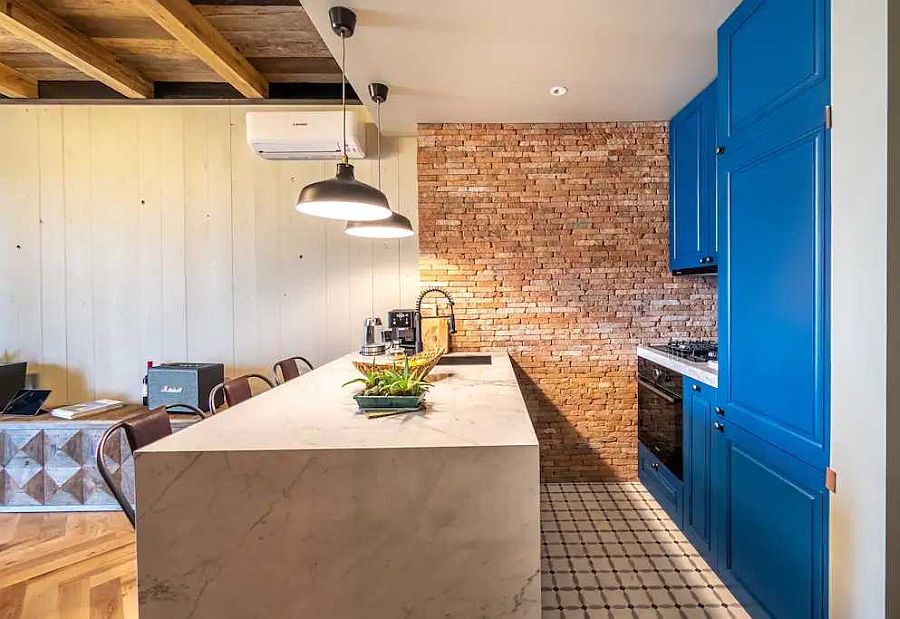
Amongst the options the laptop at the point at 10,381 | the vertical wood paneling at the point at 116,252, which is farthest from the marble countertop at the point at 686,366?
the laptop at the point at 10,381

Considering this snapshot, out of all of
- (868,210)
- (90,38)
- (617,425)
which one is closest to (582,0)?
(868,210)

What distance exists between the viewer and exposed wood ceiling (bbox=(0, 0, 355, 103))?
2.25 metres

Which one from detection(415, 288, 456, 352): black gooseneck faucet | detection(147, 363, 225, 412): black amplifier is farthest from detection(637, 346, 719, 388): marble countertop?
detection(147, 363, 225, 412): black amplifier

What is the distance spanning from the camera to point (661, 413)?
104 inches

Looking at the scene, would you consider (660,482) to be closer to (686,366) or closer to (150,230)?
(686,366)

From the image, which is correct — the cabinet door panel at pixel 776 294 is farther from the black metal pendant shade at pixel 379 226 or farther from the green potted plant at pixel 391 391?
the black metal pendant shade at pixel 379 226

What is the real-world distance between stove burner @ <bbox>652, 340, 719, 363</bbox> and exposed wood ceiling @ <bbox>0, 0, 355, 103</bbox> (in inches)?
106

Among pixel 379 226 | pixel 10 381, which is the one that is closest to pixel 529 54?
pixel 379 226

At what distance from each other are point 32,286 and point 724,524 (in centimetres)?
437

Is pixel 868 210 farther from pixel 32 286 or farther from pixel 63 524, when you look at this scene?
pixel 32 286

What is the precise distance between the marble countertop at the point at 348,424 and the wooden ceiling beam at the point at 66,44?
7.26 ft

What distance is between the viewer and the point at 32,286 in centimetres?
314

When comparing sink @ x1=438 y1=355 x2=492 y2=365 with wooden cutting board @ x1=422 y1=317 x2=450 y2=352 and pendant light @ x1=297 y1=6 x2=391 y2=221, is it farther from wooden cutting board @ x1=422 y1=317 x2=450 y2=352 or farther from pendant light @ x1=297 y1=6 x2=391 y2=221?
pendant light @ x1=297 y1=6 x2=391 y2=221

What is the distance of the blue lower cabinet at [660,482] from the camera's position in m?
2.42
